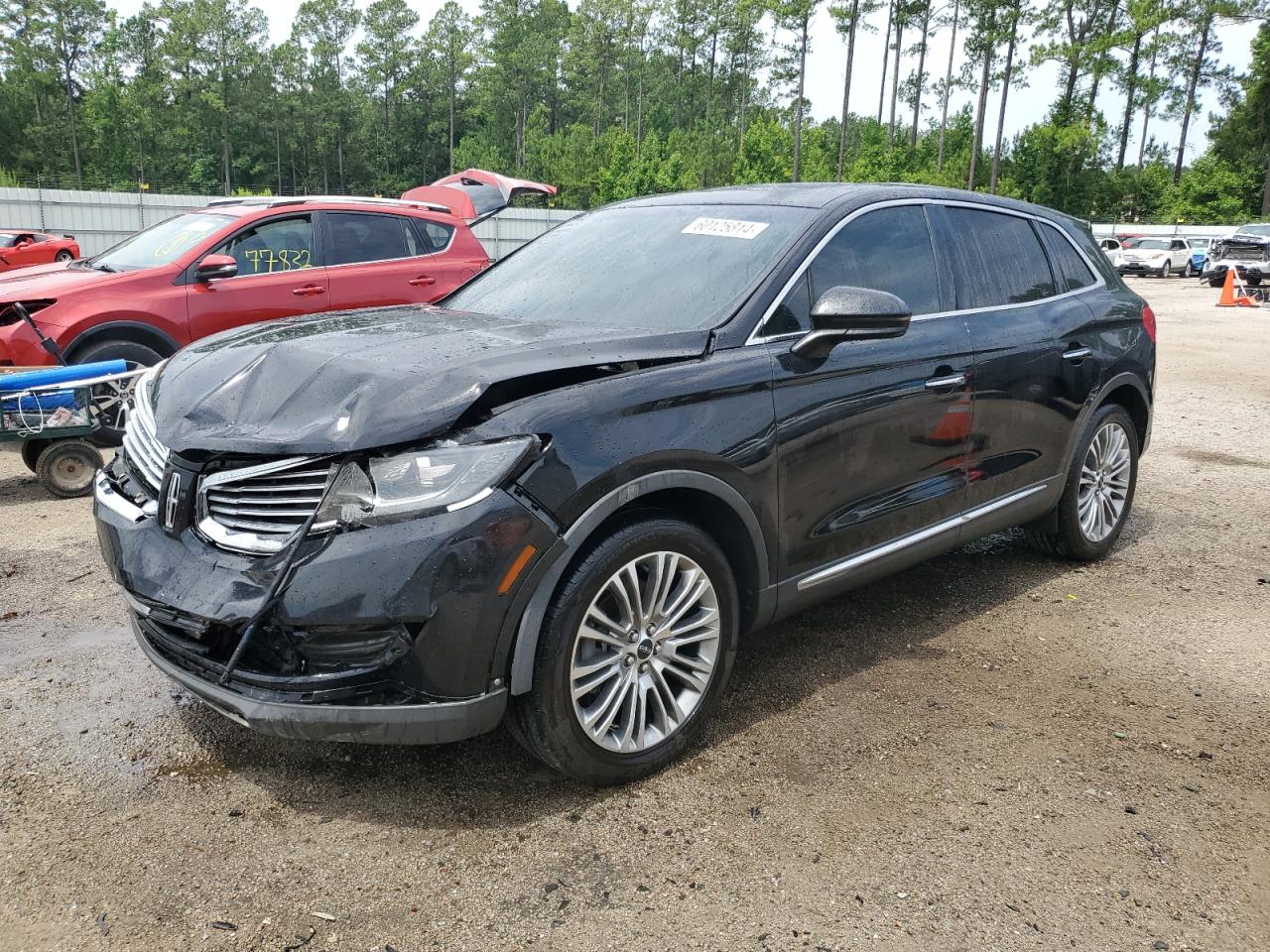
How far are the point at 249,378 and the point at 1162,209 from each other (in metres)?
65.1

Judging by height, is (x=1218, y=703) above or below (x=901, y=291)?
below

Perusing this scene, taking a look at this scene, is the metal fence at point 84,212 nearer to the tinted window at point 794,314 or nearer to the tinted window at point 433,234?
the tinted window at point 433,234

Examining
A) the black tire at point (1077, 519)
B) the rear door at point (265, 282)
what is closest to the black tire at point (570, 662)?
the black tire at point (1077, 519)

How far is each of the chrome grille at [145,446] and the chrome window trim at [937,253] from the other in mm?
1820

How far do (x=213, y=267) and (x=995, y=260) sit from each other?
5.84 meters

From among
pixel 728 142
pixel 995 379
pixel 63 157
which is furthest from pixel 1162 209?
pixel 63 157

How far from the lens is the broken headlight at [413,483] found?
2.63 metres

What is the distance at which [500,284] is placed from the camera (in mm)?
4305

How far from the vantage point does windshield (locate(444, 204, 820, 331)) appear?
3.55 meters

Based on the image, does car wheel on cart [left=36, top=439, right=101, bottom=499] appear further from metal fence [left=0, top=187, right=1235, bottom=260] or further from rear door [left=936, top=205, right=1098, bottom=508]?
metal fence [left=0, top=187, right=1235, bottom=260]

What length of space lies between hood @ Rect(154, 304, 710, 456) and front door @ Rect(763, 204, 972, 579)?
17.6 inches

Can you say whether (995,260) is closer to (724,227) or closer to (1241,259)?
(724,227)

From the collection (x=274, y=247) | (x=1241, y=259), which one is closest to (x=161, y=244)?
(x=274, y=247)

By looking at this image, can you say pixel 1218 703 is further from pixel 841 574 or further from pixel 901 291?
pixel 901 291
